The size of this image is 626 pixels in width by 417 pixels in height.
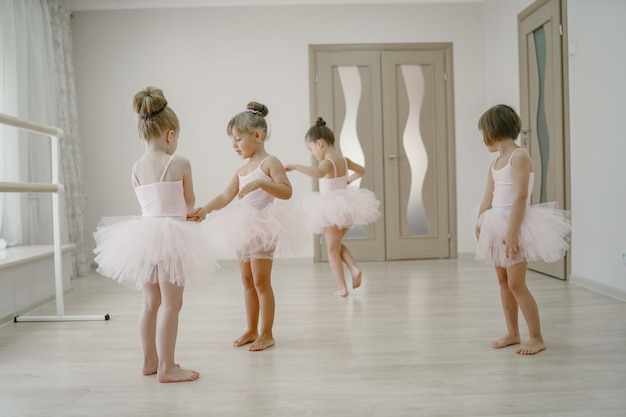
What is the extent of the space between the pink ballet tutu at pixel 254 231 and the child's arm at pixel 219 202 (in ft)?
0.19

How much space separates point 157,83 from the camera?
6.08 metres

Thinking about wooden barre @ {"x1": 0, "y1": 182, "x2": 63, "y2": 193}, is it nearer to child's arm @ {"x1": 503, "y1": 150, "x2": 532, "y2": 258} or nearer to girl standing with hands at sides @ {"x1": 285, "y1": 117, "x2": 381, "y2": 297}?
girl standing with hands at sides @ {"x1": 285, "y1": 117, "x2": 381, "y2": 297}

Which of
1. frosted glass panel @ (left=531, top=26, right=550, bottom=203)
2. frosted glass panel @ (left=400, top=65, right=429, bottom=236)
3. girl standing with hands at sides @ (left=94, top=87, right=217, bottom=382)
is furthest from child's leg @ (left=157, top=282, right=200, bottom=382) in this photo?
frosted glass panel @ (left=400, top=65, right=429, bottom=236)

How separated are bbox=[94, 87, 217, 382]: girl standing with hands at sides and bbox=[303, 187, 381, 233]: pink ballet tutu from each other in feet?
5.68

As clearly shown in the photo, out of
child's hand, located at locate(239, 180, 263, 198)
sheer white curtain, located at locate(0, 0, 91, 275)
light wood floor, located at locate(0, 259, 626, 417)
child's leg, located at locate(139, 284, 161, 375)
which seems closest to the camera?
light wood floor, located at locate(0, 259, 626, 417)

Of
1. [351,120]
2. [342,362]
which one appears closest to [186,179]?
[342,362]

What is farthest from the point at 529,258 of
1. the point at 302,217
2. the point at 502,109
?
the point at 302,217

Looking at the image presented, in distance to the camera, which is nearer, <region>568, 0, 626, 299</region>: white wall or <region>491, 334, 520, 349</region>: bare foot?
<region>491, 334, 520, 349</region>: bare foot

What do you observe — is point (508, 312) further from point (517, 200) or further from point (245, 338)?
point (245, 338)

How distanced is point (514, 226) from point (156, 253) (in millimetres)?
1489

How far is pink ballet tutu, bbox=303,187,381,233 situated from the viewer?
13.0 feet

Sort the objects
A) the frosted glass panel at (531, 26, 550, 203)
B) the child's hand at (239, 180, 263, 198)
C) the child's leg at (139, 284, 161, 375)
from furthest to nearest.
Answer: the frosted glass panel at (531, 26, 550, 203), the child's hand at (239, 180, 263, 198), the child's leg at (139, 284, 161, 375)

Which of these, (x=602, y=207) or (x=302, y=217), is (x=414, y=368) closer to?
(x=302, y=217)

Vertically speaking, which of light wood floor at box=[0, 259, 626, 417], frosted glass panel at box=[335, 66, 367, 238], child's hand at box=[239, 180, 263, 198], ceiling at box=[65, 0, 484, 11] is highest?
ceiling at box=[65, 0, 484, 11]
